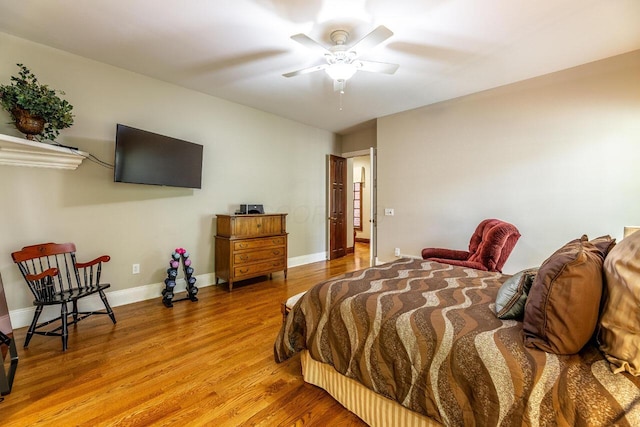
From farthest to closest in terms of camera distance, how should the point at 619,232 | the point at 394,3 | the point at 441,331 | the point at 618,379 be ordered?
the point at 619,232 < the point at 394,3 < the point at 441,331 < the point at 618,379

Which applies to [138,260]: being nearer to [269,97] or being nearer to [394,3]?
[269,97]

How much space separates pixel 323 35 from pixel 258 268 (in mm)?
3012

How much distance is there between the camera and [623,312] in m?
0.97

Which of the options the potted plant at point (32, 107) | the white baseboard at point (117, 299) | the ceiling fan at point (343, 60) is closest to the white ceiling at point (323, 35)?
the ceiling fan at point (343, 60)

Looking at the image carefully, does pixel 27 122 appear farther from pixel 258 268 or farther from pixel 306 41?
pixel 258 268

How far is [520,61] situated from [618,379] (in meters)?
3.19

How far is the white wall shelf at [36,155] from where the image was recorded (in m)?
2.31

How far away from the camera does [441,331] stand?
4.05 feet

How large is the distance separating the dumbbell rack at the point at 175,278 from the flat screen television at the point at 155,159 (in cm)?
89

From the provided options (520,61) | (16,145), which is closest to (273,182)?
(16,145)

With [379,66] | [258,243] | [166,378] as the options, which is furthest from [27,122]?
[379,66]

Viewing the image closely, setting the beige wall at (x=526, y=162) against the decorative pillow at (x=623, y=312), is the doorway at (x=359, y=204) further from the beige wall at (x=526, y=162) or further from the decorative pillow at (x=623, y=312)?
the decorative pillow at (x=623, y=312)

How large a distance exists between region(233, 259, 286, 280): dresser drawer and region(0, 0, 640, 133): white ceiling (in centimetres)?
246

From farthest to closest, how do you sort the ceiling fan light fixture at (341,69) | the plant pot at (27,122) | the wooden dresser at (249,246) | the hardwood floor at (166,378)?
1. the wooden dresser at (249,246)
2. the ceiling fan light fixture at (341,69)
3. the plant pot at (27,122)
4. the hardwood floor at (166,378)
